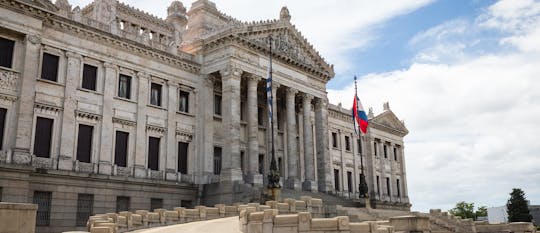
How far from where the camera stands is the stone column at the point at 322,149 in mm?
41750

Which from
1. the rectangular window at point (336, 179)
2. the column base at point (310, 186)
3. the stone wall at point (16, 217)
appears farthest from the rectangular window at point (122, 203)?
the rectangular window at point (336, 179)

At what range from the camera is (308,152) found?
135ft

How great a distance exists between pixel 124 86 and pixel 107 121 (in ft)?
9.79

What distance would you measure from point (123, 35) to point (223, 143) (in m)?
9.85

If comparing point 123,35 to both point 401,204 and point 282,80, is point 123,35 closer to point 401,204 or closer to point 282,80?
point 282,80

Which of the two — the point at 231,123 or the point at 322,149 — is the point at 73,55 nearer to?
the point at 231,123

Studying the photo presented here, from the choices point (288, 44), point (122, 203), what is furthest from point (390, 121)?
point (122, 203)

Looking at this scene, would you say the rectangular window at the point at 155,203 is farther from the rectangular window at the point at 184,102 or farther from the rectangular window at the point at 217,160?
the rectangular window at the point at 184,102

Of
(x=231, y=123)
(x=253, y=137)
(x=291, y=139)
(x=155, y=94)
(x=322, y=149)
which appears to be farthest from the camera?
(x=322, y=149)

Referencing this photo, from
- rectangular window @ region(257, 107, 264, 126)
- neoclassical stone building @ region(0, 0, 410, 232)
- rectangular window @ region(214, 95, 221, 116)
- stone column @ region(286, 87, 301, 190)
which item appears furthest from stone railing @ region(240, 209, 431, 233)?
rectangular window @ region(257, 107, 264, 126)

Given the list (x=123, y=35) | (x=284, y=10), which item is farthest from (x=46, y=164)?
A: (x=284, y=10)

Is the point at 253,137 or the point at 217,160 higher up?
the point at 253,137

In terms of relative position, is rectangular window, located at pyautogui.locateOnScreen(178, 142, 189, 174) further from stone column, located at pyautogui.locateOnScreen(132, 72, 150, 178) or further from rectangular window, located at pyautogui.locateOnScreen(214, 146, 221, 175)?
stone column, located at pyautogui.locateOnScreen(132, 72, 150, 178)

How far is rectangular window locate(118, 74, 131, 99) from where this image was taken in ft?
108
